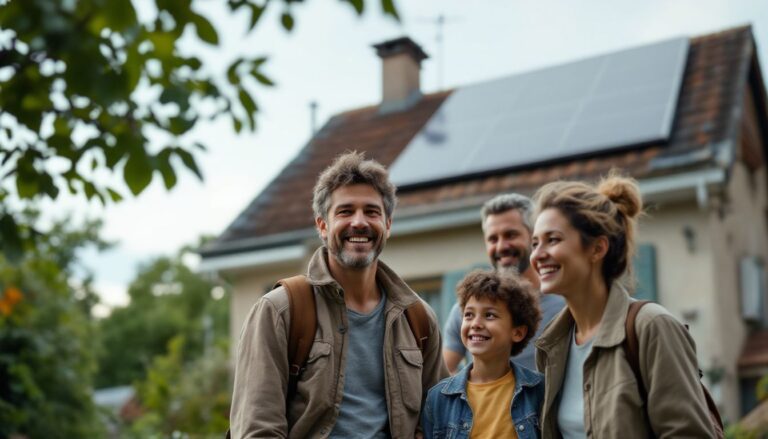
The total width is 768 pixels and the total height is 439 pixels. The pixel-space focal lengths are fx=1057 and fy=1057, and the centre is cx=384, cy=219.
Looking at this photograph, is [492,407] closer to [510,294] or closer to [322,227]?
[510,294]

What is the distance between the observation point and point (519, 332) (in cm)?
443

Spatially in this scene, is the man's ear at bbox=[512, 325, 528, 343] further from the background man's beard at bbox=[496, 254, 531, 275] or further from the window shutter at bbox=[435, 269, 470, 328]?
the window shutter at bbox=[435, 269, 470, 328]

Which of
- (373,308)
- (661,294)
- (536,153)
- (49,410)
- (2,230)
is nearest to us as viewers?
(2,230)

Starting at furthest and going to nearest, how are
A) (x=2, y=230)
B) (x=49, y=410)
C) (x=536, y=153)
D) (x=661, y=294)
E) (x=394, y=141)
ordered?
(x=394, y=141), (x=49, y=410), (x=536, y=153), (x=661, y=294), (x=2, y=230)

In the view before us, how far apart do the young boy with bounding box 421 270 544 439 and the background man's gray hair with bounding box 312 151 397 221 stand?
0.53 m

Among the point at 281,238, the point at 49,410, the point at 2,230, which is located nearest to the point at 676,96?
the point at 281,238

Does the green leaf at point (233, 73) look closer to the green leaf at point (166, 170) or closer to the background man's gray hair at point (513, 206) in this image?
the green leaf at point (166, 170)

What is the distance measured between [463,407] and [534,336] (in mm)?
511

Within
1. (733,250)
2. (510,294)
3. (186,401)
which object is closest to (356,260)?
(510,294)

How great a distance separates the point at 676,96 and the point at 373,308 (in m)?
9.01

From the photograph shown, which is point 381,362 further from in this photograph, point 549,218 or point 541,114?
point 541,114

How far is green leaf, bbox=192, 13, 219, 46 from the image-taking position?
291cm

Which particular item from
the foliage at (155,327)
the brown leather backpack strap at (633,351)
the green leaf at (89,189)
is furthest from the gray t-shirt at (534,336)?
the foliage at (155,327)

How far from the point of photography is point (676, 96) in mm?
12398
